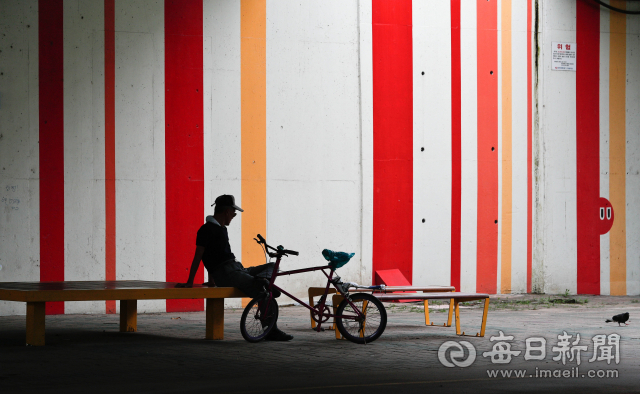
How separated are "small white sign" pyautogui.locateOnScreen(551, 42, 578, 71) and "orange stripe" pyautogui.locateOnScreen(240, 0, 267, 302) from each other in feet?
16.7

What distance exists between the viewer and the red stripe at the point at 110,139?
10.7 m

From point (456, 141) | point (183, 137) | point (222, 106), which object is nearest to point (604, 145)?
point (456, 141)

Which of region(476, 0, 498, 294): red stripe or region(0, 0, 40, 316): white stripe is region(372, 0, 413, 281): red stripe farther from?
region(0, 0, 40, 316): white stripe

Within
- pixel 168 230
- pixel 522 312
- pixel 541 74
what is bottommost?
pixel 522 312

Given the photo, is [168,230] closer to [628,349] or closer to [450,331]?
[450,331]

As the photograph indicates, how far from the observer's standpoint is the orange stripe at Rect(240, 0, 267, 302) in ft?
37.4

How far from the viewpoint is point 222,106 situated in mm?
11305

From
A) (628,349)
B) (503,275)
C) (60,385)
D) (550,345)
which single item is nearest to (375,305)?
(550,345)

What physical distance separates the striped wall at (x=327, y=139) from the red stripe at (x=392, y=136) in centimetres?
3

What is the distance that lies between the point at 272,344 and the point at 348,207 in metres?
4.87

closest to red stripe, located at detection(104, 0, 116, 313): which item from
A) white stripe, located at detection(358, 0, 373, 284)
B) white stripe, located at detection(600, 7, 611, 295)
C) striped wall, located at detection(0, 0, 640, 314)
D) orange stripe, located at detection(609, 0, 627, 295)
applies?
striped wall, located at detection(0, 0, 640, 314)

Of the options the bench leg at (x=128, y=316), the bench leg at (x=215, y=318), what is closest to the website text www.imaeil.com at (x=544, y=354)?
the bench leg at (x=215, y=318)

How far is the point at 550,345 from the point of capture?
729 cm

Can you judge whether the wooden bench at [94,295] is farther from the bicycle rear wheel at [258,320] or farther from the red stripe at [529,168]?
the red stripe at [529,168]
